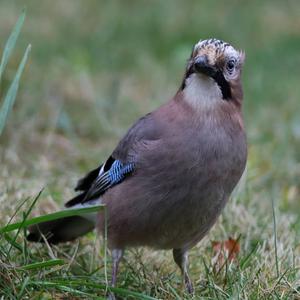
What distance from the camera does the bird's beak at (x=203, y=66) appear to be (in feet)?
12.8

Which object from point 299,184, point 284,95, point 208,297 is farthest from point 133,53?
point 208,297

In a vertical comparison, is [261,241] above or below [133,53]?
below

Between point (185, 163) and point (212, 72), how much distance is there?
1.41 ft

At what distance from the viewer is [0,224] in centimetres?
426

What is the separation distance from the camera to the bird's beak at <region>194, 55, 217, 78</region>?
3893 millimetres

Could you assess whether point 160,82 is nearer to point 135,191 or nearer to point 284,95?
point 284,95

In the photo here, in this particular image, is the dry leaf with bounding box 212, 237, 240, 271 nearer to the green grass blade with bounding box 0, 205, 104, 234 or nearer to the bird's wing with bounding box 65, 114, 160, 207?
the bird's wing with bounding box 65, 114, 160, 207

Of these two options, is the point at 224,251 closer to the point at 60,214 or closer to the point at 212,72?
the point at 212,72

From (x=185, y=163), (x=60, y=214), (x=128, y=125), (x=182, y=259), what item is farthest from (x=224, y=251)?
(x=128, y=125)

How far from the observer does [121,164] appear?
14.0ft

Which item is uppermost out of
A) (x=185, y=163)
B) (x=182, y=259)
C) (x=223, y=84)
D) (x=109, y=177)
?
(x=223, y=84)

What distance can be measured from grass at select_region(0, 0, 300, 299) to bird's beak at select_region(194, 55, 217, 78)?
0.75 metres

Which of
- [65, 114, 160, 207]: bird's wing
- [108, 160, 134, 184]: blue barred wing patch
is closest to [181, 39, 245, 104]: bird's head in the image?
[65, 114, 160, 207]: bird's wing

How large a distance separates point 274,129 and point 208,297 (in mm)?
3326
